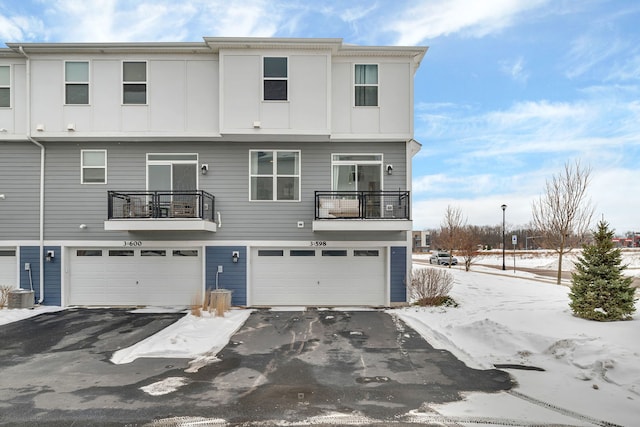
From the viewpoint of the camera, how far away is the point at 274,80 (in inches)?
442

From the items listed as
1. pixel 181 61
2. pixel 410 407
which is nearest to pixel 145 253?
pixel 181 61

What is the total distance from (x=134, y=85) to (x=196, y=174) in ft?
11.1

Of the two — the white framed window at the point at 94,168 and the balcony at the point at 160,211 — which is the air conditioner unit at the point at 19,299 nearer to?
the balcony at the point at 160,211

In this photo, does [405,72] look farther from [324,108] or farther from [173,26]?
[173,26]

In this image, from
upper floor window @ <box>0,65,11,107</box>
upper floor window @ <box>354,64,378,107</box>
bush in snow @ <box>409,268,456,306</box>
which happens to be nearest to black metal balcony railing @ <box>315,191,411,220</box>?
bush in snow @ <box>409,268,456,306</box>

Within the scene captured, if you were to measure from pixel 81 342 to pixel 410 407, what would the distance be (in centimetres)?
711

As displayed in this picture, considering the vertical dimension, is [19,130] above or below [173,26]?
below

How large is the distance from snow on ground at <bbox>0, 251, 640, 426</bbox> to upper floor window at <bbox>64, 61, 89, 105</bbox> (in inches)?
263

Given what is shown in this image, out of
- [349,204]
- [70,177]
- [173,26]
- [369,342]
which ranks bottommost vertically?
[369,342]

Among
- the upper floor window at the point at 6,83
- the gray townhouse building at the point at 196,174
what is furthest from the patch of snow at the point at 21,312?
the upper floor window at the point at 6,83

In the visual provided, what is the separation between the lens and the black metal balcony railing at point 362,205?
11.3 metres

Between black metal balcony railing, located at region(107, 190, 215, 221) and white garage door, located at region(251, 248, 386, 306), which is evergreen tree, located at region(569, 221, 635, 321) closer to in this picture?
white garage door, located at region(251, 248, 386, 306)

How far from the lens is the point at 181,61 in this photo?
1152cm

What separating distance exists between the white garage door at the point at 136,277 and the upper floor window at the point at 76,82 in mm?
4882
